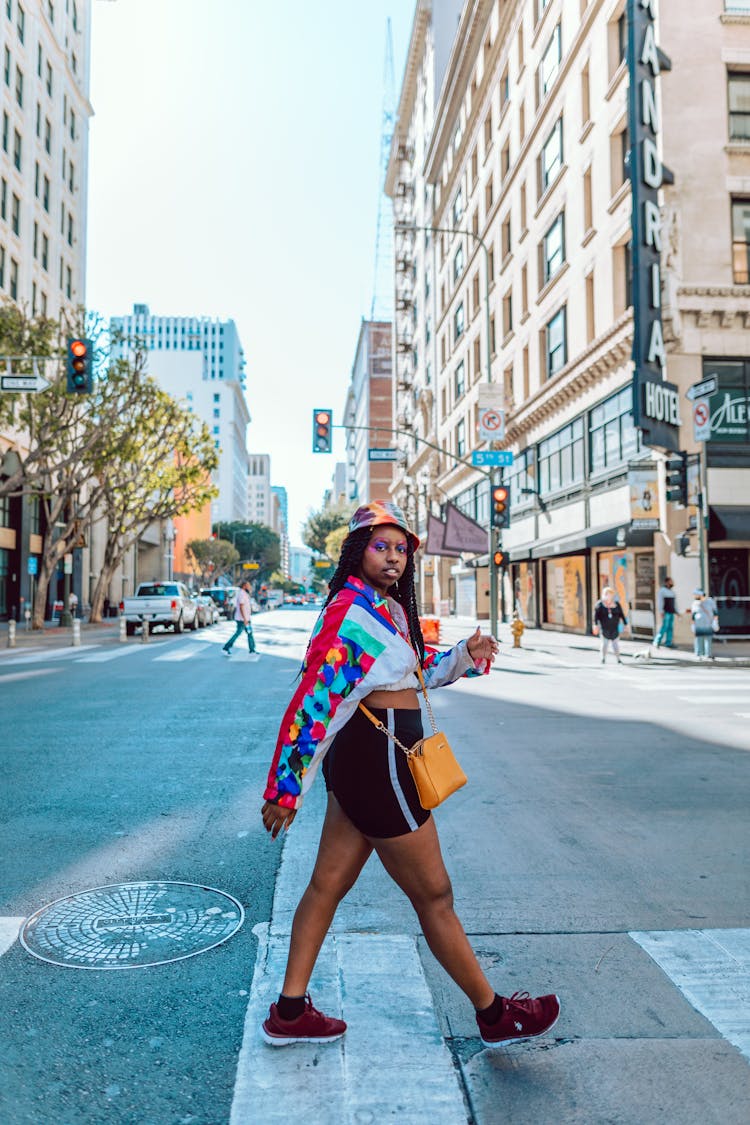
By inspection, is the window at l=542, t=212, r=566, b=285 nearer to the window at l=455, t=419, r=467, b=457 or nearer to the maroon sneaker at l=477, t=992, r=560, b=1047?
the window at l=455, t=419, r=467, b=457

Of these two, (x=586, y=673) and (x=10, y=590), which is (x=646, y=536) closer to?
(x=586, y=673)

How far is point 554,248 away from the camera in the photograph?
3016cm

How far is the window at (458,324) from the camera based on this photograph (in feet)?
151

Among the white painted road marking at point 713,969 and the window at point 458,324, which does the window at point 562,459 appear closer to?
the window at point 458,324

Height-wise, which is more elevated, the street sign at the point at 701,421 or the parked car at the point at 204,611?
the street sign at the point at 701,421

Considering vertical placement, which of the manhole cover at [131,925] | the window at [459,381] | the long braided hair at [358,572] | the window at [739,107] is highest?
the window at [739,107]

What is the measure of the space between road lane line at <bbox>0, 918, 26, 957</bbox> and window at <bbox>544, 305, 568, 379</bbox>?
27.6m

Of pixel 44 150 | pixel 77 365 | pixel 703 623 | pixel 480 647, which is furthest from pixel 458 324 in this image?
pixel 480 647

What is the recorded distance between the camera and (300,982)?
8.89 ft

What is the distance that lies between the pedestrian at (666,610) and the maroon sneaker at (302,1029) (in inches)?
705

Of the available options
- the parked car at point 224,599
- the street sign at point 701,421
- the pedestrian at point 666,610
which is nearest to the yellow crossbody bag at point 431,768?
the street sign at point 701,421

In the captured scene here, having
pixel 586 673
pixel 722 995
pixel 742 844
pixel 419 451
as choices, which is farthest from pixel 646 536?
pixel 419 451

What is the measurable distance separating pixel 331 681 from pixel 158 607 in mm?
26747

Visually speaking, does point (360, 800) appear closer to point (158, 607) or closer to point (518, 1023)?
point (518, 1023)
